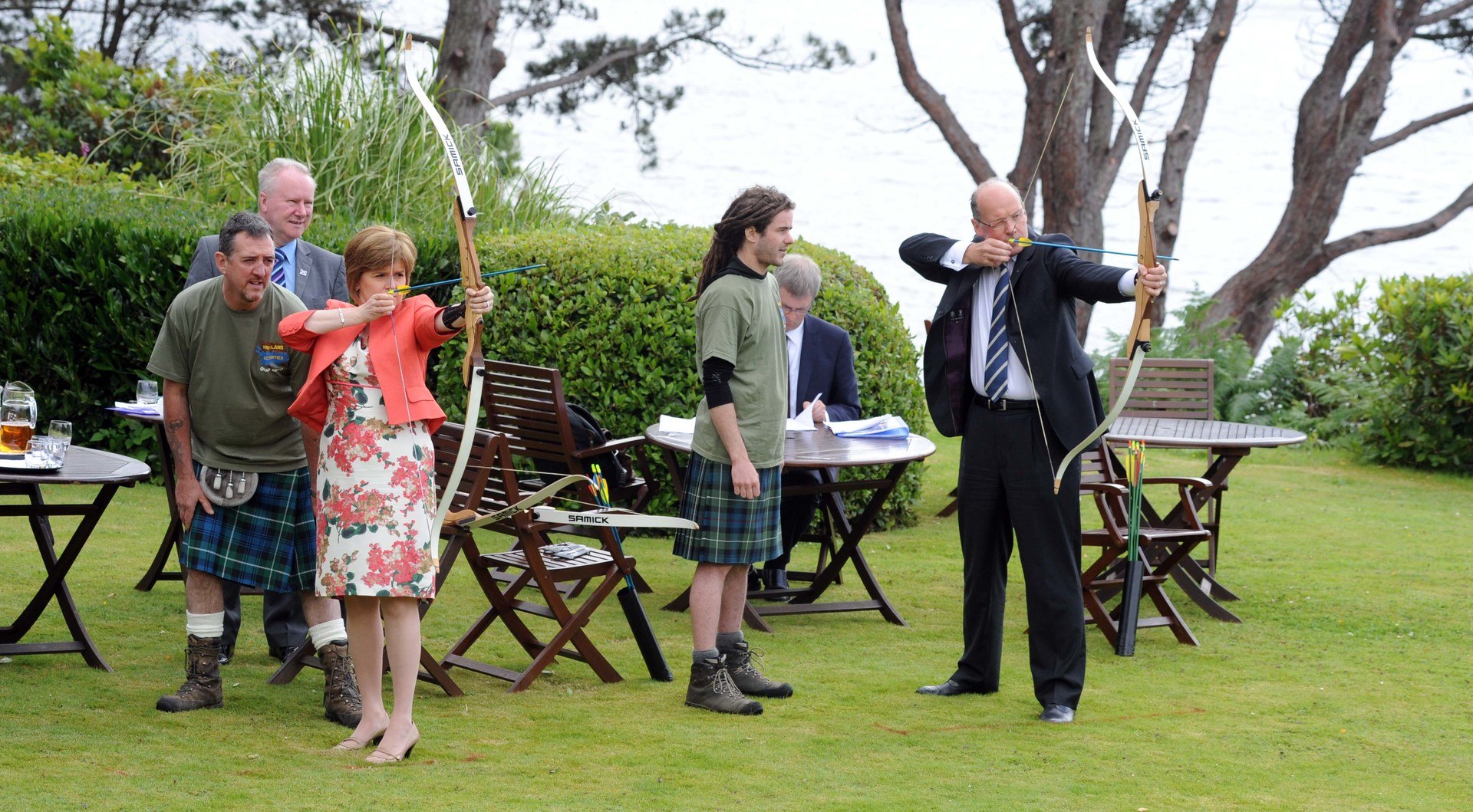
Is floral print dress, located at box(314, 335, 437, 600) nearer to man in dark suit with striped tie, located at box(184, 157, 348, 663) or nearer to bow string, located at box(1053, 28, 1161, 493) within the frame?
man in dark suit with striped tie, located at box(184, 157, 348, 663)

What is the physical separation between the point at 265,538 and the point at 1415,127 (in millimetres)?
14296

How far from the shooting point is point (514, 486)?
453 centimetres

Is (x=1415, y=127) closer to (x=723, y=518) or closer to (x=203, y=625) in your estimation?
(x=723, y=518)

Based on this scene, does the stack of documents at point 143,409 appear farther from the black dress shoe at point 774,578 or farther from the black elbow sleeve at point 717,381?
the black dress shoe at point 774,578

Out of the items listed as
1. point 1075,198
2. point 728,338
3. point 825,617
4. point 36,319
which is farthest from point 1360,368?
point 36,319

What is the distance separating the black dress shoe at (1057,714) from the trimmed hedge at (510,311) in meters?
2.91

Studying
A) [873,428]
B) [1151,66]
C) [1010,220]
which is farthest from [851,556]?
[1151,66]

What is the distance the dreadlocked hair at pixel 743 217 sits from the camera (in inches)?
164

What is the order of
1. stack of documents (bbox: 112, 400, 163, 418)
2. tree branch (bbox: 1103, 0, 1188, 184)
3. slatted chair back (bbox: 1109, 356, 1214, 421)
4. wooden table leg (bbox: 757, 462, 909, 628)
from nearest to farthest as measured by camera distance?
stack of documents (bbox: 112, 400, 163, 418) < wooden table leg (bbox: 757, 462, 909, 628) < slatted chair back (bbox: 1109, 356, 1214, 421) < tree branch (bbox: 1103, 0, 1188, 184)

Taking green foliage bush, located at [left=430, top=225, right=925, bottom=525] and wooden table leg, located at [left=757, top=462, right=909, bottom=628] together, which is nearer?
wooden table leg, located at [left=757, top=462, right=909, bottom=628]

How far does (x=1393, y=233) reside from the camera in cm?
1549

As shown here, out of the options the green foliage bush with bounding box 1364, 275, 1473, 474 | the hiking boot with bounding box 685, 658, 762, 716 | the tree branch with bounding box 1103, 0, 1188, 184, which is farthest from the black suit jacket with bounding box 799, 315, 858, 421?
the tree branch with bounding box 1103, 0, 1188, 184

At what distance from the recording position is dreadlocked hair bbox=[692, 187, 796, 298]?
13.6 feet

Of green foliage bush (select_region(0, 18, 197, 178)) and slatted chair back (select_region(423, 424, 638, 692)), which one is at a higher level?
green foliage bush (select_region(0, 18, 197, 178))
